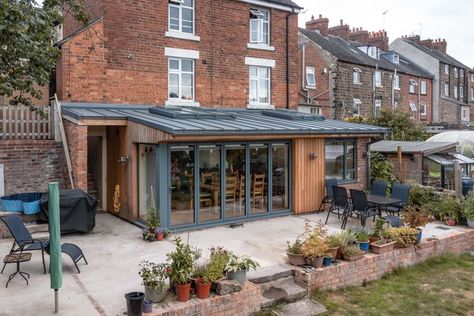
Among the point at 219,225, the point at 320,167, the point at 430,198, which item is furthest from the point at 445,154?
the point at 219,225

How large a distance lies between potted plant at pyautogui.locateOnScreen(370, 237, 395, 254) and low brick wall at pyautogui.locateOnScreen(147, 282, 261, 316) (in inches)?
132

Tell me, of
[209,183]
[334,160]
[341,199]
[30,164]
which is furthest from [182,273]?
[334,160]

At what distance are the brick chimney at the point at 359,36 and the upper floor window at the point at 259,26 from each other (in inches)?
1007

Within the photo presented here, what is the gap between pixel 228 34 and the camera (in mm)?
17109

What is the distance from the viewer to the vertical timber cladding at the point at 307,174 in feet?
45.6

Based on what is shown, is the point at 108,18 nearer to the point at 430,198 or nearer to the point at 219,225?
the point at 219,225

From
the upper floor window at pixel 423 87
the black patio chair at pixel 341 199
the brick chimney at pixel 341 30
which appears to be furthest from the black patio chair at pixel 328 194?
the upper floor window at pixel 423 87

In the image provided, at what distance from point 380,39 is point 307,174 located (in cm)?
3119

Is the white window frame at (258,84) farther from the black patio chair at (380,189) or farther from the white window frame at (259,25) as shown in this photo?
the black patio chair at (380,189)

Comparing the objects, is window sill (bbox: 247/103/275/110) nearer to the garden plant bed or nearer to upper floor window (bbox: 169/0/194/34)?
upper floor window (bbox: 169/0/194/34)

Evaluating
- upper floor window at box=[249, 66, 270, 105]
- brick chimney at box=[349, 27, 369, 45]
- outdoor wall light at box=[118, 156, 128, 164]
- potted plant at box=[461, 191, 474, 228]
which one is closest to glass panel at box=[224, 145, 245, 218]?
outdoor wall light at box=[118, 156, 128, 164]

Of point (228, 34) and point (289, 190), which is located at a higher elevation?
point (228, 34)

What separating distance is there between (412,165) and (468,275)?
8.44 metres

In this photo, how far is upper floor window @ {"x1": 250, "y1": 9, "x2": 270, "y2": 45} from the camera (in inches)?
709
